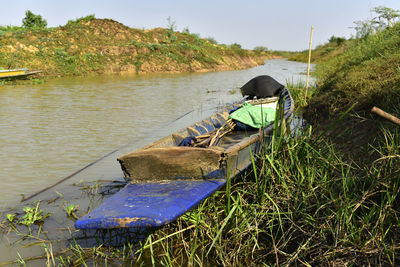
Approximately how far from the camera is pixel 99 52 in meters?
27.4

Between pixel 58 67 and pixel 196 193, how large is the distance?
77.2 ft

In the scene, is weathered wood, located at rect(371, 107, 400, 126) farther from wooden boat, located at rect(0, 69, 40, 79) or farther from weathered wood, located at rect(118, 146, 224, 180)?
wooden boat, located at rect(0, 69, 40, 79)

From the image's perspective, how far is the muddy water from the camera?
190 inches

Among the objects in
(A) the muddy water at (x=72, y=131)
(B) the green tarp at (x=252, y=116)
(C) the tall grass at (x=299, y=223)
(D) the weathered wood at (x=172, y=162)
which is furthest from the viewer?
(B) the green tarp at (x=252, y=116)

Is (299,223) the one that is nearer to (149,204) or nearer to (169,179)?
(149,204)

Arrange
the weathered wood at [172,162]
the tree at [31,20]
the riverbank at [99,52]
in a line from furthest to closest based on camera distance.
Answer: the tree at [31,20]
the riverbank at [99,52]
the weathered wood at [172,162]

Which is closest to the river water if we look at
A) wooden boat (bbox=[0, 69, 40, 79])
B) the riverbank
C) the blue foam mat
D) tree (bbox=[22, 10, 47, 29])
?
wooden boat (bbox=[0, 69, 40, 79])

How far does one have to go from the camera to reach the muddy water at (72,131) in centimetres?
483

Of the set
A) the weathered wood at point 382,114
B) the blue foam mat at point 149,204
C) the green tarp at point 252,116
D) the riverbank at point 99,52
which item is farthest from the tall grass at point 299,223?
the riverbank at point 99,52

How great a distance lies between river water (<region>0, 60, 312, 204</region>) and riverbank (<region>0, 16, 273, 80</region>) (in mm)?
7626

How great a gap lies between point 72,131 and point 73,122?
112 centimetres

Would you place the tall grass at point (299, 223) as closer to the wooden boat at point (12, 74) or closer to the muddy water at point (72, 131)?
the muddy water at point (72, 131)

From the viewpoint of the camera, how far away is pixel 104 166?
6.06m

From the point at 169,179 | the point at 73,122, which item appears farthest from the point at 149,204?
the point at 73,122
